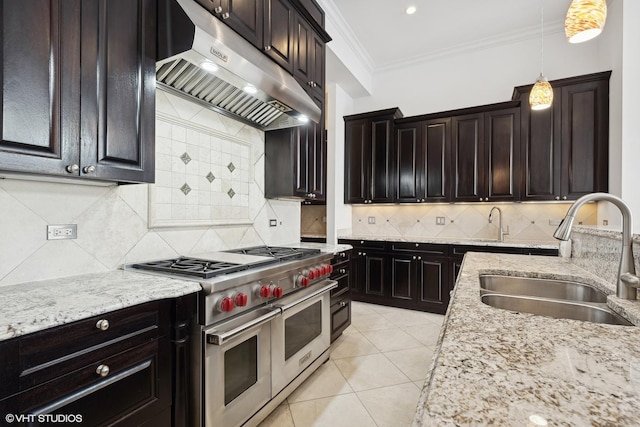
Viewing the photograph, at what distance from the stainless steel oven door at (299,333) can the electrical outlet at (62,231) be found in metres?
1.13

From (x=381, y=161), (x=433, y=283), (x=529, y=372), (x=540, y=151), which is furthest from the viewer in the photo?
(x=381, y=161)

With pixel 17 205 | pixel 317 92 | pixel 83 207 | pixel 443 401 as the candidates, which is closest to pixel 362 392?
pixel 443 401

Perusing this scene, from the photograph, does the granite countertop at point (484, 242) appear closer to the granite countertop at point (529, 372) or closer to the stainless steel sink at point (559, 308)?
the stainless steel sink at point (559, 308)

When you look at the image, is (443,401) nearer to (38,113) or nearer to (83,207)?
(38,113)

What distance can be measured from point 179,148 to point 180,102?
303 mm

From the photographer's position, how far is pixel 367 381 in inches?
89.0

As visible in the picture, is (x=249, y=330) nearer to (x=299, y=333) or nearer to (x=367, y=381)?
(x=299, y=333)

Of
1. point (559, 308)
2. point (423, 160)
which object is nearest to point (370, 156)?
point (423, 160)

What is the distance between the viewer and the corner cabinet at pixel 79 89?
1041 mm

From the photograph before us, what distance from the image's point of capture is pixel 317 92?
2877 millimetres

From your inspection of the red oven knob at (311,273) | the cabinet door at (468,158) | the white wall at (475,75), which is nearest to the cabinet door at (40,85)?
the red oven knob at (311,273)

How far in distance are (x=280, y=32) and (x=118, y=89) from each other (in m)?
1.44

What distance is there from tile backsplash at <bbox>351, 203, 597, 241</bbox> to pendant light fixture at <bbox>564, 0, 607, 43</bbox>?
2675mm

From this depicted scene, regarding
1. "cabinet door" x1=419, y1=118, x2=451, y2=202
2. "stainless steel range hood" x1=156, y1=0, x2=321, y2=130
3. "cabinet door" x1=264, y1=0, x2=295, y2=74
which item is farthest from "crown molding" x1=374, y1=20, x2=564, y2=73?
"stainless steel range hood" x1=156, y1=0, x2=321, y2=130
